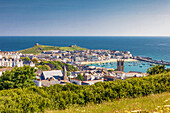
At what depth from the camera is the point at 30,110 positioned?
598 centimetres

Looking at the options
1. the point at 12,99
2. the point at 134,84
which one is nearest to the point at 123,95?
the point at 134,84

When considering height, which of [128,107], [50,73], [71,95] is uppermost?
[128,107]

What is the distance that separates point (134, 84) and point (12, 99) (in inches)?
215

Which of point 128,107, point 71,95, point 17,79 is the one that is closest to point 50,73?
point 17,79

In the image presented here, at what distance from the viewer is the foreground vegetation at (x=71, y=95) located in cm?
601

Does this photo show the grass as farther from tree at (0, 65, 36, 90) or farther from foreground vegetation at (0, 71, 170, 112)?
tree at (0, 65, 36, 90)

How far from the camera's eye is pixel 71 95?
7020 mm

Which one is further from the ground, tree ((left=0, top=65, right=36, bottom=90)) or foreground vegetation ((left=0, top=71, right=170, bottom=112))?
foreground vegetation ((left=0, top=71, right=170, bottom=112))

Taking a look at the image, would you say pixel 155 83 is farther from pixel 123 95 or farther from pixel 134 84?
pixel 123 95

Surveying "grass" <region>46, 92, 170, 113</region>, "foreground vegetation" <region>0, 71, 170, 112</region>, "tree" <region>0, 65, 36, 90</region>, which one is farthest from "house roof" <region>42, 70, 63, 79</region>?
"grass" <region>46, 92, 170, 113</region>

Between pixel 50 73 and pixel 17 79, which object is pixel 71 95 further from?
pixel 50 73

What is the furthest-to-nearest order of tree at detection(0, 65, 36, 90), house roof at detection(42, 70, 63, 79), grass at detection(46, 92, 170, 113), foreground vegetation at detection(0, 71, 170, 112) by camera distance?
1. house roof at detection(42, 70, 63, 79)
2. tree at detection(0, 65, 36, 90)
3. foreground vegetation at detection(0, 71, 170, 112)
4. grass at detection(46, 92, 170, 113)

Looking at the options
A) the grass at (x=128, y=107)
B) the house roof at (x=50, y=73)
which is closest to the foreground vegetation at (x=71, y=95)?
the grass at (x=128, y=107)

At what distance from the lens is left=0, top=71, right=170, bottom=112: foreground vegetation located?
237 inches
